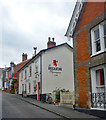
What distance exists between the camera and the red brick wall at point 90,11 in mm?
11211

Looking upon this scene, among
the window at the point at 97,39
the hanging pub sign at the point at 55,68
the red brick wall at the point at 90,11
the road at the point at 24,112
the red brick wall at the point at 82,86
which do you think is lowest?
the road at the point at 24,112

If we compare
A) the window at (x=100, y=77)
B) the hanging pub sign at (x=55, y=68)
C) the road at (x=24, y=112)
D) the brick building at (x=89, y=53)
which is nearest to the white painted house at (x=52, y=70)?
the hanging pub sign at (x=55, y=68)

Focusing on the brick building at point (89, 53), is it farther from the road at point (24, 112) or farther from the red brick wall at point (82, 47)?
the road at point (24, 112)

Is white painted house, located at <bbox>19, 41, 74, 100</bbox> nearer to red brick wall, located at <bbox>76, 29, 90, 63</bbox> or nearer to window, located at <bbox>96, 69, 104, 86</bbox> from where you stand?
red brick wall, located at <bbox>76, 29, 90, 63</bbox>

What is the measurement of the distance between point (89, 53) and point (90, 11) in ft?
9.58

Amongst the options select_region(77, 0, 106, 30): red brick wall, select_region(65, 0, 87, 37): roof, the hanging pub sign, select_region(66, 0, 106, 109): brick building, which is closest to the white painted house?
the hanging pub sign

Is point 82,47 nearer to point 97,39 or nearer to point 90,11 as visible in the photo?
point 97,39

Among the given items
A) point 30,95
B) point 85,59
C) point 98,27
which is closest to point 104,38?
point 98,27

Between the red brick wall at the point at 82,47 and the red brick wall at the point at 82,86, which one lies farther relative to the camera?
the red brick wall at the point at 82,47

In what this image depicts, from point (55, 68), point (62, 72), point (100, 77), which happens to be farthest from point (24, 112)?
point (62, 72)

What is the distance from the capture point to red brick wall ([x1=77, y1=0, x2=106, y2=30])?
11.2 m

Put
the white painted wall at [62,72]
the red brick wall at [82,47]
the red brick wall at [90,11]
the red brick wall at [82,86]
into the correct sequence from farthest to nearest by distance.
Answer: the white painted wall at [62,72]
the red brick wall at [82,47]
the red brick wall at [82,86]
the red brick wall at [90,11]

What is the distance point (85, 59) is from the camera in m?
12.3

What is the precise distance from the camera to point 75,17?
45.2 feet
